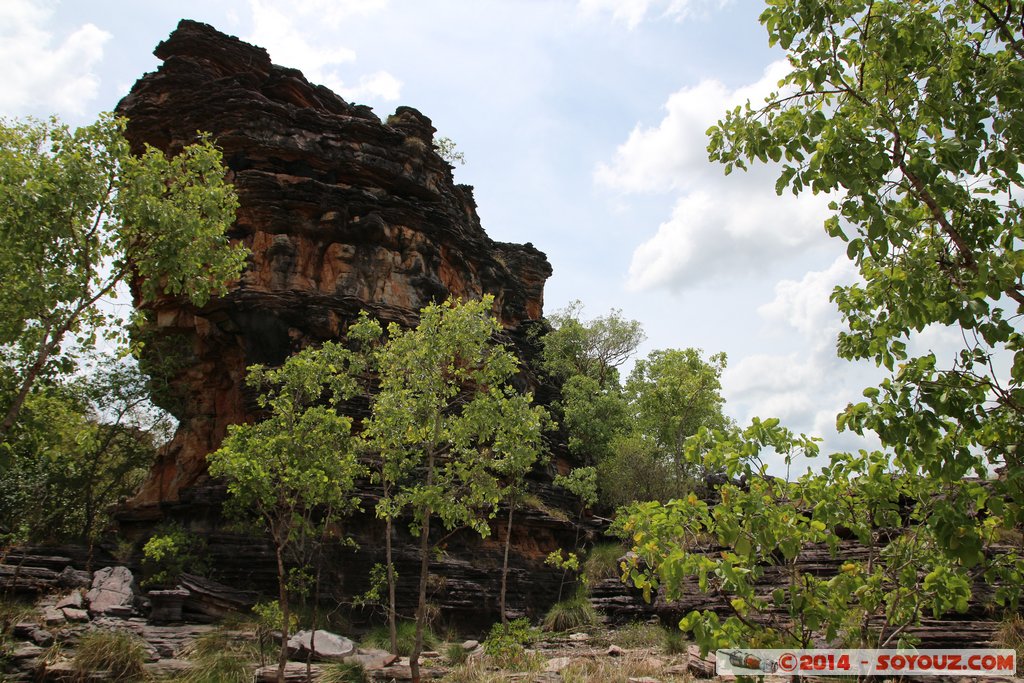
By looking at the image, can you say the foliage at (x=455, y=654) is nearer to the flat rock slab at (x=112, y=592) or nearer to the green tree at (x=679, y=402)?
the flat rock slab at (x=112, y=592)

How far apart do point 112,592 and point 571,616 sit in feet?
48.1

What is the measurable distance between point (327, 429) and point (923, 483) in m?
11.7

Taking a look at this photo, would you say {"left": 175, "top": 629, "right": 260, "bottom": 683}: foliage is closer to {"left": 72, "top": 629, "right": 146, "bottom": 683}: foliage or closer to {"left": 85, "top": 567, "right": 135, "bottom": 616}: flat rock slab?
{"left": 72, "top": 629, "right": 146, "bottom": 683}: foliage

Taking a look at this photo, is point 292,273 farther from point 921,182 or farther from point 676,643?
point 921,182

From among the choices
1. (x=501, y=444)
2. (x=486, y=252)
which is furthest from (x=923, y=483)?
(x=486, y=252)

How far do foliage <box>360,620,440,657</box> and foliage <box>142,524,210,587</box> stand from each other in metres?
5.87

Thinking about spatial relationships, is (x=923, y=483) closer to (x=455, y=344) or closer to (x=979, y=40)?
(x=979, y=40)

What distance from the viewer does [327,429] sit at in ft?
46.1

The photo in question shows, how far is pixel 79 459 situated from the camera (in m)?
24.7

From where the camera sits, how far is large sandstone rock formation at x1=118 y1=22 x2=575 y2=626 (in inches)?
880

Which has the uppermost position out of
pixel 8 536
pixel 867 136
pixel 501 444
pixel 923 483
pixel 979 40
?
pixel 979 40

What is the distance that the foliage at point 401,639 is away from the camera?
18.7 m

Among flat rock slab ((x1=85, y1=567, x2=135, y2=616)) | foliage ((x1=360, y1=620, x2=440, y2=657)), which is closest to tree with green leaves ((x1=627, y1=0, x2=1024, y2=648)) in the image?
foliage ((x1=360, y1=620, x2=440, y2=657))

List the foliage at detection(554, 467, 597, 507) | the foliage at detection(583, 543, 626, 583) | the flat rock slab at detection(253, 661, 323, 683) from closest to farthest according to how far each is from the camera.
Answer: the flat rock slab at detection(253, 661, 323, 683), the foliage at detection(583, 543, 626, 583), the foliage at detection(554, 467, 597, 507)
